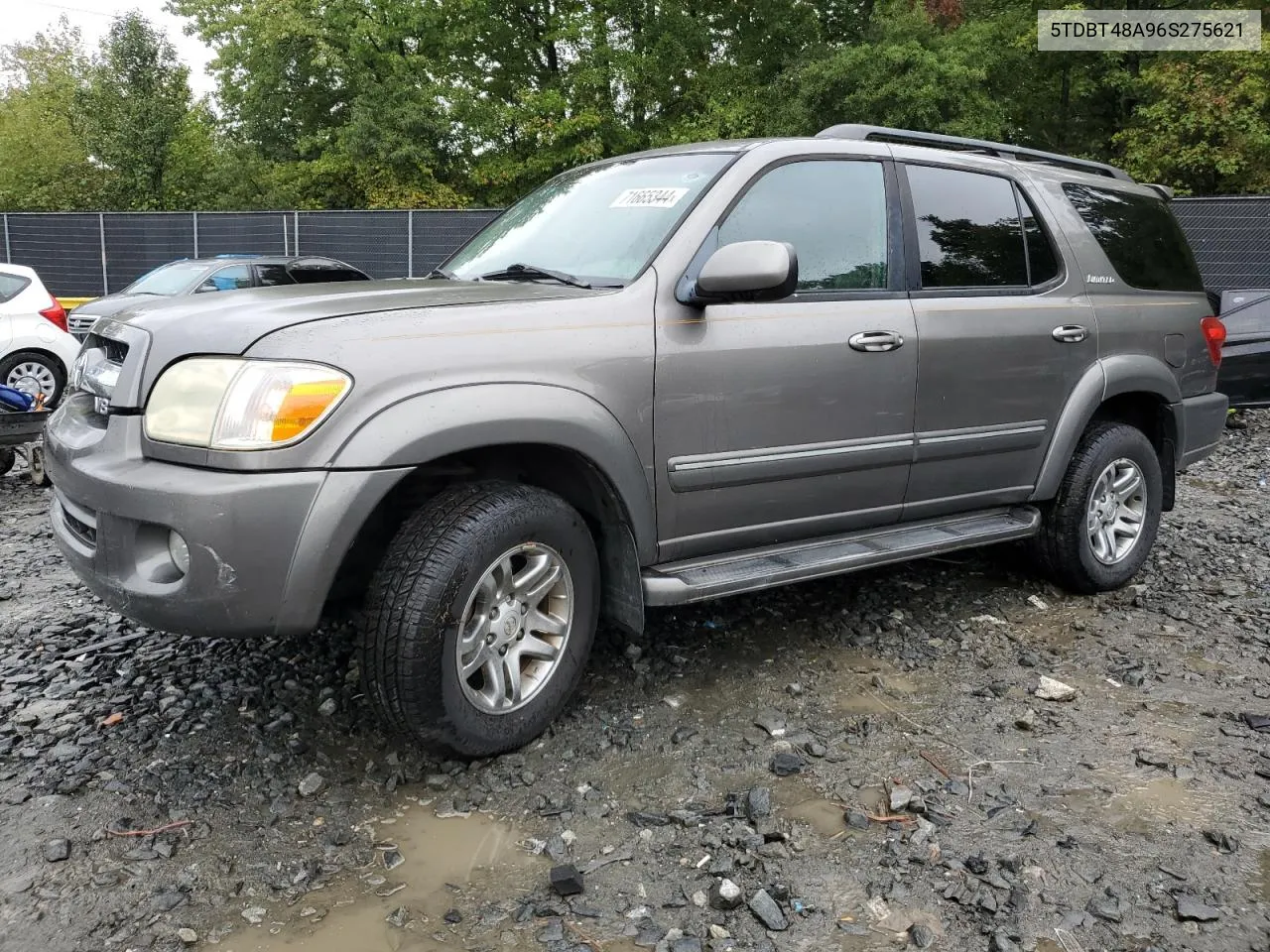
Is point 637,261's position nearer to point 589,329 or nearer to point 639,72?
point 589,329

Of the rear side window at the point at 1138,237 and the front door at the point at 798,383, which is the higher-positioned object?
the rear side window at the point at 1138,237

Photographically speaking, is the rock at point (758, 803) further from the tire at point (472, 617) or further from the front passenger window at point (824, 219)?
the front passenger window at point (824, 219)

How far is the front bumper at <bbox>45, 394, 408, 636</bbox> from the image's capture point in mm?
2338

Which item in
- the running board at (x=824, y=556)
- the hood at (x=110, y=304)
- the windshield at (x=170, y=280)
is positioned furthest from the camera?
the windshield at (x=170, y=280)

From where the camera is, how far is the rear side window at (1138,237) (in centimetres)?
434

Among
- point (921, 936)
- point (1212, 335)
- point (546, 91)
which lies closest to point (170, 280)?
point (1212, 335)

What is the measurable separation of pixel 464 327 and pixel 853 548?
5.33 feet

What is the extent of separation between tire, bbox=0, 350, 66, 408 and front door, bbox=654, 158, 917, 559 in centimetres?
795

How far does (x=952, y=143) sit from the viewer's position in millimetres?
4047

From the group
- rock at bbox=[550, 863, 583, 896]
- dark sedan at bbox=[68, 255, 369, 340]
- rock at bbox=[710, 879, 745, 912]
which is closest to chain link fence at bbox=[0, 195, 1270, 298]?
dark sedan at bbox=[68, 255, 369, 340]

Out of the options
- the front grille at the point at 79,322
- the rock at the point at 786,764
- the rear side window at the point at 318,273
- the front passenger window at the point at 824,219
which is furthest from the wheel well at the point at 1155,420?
the front grille at the point at 79,322

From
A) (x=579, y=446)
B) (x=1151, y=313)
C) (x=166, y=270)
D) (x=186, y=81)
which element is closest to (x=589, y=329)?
(x=579, y=446)

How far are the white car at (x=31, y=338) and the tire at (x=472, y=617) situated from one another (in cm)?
780

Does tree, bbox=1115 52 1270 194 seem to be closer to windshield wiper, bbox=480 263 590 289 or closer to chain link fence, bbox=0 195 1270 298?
chain link fence, bbox=0 195 1270 298
